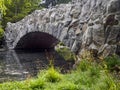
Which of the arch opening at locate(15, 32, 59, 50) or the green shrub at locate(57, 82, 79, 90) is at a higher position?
the green shrub at locate(57, 82, 79, 90)

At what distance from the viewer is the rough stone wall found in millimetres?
14047

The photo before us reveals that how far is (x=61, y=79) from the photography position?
1179cm

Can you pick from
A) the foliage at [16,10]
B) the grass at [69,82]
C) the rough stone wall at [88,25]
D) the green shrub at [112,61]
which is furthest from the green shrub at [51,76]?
the foliage at [16,10]

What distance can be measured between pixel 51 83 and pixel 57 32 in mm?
11290

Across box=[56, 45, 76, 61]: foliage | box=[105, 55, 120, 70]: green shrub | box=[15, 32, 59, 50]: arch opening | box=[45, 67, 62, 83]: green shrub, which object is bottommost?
box=[15, 32, 59, 50]: arch opening

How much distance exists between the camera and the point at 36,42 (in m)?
35.6

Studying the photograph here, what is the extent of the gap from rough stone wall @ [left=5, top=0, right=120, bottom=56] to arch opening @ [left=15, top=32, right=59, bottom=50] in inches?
306

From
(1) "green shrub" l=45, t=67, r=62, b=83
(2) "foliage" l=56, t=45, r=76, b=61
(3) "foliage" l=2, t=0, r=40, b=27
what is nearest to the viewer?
(1) "green shrub" l=45, t=67, r=62, b=83

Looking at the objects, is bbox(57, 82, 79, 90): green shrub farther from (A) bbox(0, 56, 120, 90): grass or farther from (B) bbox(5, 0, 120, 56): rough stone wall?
(B) bbox(5, 0, 120, 56): rough stone wall

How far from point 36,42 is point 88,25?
19.8 metres

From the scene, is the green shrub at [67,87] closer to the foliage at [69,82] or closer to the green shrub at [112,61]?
the foliage at [69,82]

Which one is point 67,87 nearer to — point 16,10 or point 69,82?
point 69,82

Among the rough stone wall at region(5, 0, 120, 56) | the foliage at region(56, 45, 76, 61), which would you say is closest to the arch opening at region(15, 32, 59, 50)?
the foliage at region(56, 45, 76, 61)

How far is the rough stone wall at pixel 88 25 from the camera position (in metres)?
14.0
